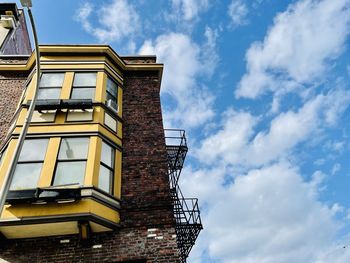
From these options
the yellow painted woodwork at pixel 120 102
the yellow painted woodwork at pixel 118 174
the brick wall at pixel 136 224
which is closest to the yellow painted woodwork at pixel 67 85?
the yellow painted woodwork at pixel 120 102

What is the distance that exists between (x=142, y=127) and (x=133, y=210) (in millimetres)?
3293

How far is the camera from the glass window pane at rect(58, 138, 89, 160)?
8.57 metres

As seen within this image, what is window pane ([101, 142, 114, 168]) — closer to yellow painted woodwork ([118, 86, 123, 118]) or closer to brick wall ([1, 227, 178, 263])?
yellow painted woodwork ([118, 86, 123, 118])

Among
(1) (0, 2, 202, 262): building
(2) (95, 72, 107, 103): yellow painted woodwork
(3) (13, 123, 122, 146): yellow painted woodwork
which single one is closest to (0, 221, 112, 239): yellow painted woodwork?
(1) (0, 2, 202, 262): building

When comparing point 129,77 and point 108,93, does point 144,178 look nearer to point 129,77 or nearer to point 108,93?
point 108,93

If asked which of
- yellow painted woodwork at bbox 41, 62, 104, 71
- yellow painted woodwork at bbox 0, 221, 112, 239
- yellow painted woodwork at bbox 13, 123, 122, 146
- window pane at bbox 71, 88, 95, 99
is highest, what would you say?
yellow painted woodwork at bbox 41, 62, 104, 71

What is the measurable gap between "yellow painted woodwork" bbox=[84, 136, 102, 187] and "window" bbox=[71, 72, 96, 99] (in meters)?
2.30

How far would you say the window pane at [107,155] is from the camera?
8.99m

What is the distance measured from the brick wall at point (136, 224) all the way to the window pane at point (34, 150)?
2.32 m

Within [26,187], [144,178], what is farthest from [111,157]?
[26,187]

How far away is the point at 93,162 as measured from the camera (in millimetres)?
8266

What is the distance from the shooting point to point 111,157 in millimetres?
9289

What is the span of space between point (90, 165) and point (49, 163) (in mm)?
1189

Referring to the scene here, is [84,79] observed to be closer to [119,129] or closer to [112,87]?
[112,87]
